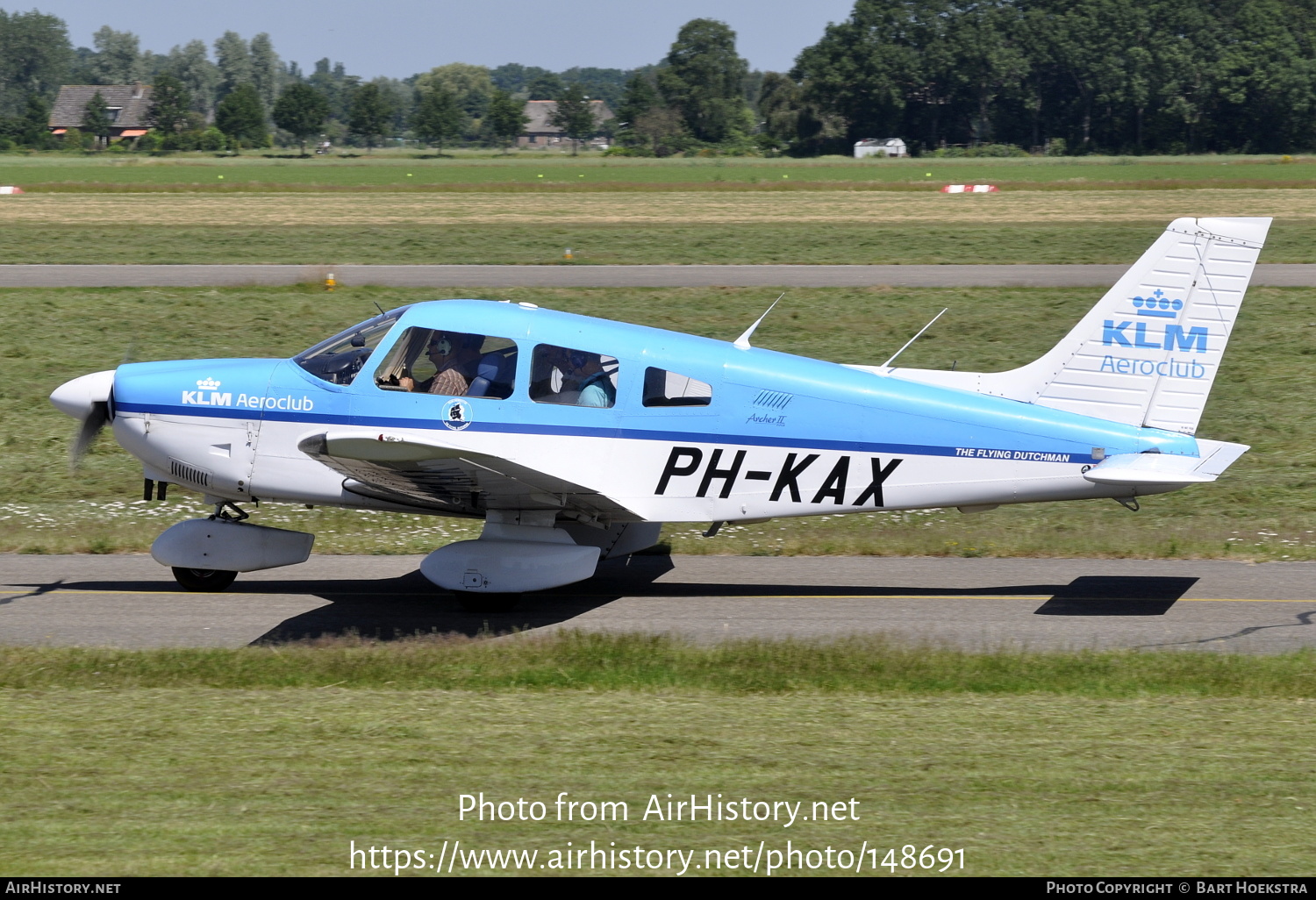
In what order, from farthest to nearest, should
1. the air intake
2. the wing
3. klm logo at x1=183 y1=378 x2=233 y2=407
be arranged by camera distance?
the air intake
klm logo at x1=183 y1=378 x2=233 y2=407
the wing

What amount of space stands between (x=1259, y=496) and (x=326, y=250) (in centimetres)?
2533

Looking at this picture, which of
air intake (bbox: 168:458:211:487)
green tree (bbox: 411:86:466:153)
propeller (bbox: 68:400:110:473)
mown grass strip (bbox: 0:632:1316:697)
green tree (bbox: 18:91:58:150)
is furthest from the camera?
green tree (bbox: 411:86:466:153)

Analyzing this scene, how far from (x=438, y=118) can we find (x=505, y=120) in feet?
39.0

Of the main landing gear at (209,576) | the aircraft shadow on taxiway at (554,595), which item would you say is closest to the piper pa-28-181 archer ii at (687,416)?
the aircraft shadow on taxiway at (554,595)

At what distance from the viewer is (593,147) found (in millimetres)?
161750

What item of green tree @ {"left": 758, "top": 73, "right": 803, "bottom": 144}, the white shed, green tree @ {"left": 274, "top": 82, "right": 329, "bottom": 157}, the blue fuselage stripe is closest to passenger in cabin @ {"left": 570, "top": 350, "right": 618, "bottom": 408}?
the blue fuselage stripe

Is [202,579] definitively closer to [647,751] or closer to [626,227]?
[647,751]

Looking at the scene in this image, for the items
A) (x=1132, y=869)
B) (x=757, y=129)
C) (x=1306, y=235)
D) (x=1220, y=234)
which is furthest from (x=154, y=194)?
(x=757, y=129)

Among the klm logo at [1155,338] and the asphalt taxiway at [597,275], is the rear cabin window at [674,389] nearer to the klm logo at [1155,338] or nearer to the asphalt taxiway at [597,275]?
the klm logo at [1155,338]

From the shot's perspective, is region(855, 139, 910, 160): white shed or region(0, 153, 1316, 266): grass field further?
region(855, 139, 910, 160): white shed

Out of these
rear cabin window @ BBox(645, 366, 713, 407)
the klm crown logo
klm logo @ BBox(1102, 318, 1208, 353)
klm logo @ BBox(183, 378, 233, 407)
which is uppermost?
the klm crown logo

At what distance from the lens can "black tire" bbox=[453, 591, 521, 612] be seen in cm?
1033

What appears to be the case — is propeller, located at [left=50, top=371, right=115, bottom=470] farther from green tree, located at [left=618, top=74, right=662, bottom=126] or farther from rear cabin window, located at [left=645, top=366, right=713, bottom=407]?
green tree, located at [left=618, top=74, right=662, bottom=126]

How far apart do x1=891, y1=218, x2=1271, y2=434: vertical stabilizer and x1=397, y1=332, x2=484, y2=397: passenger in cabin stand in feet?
14.0
